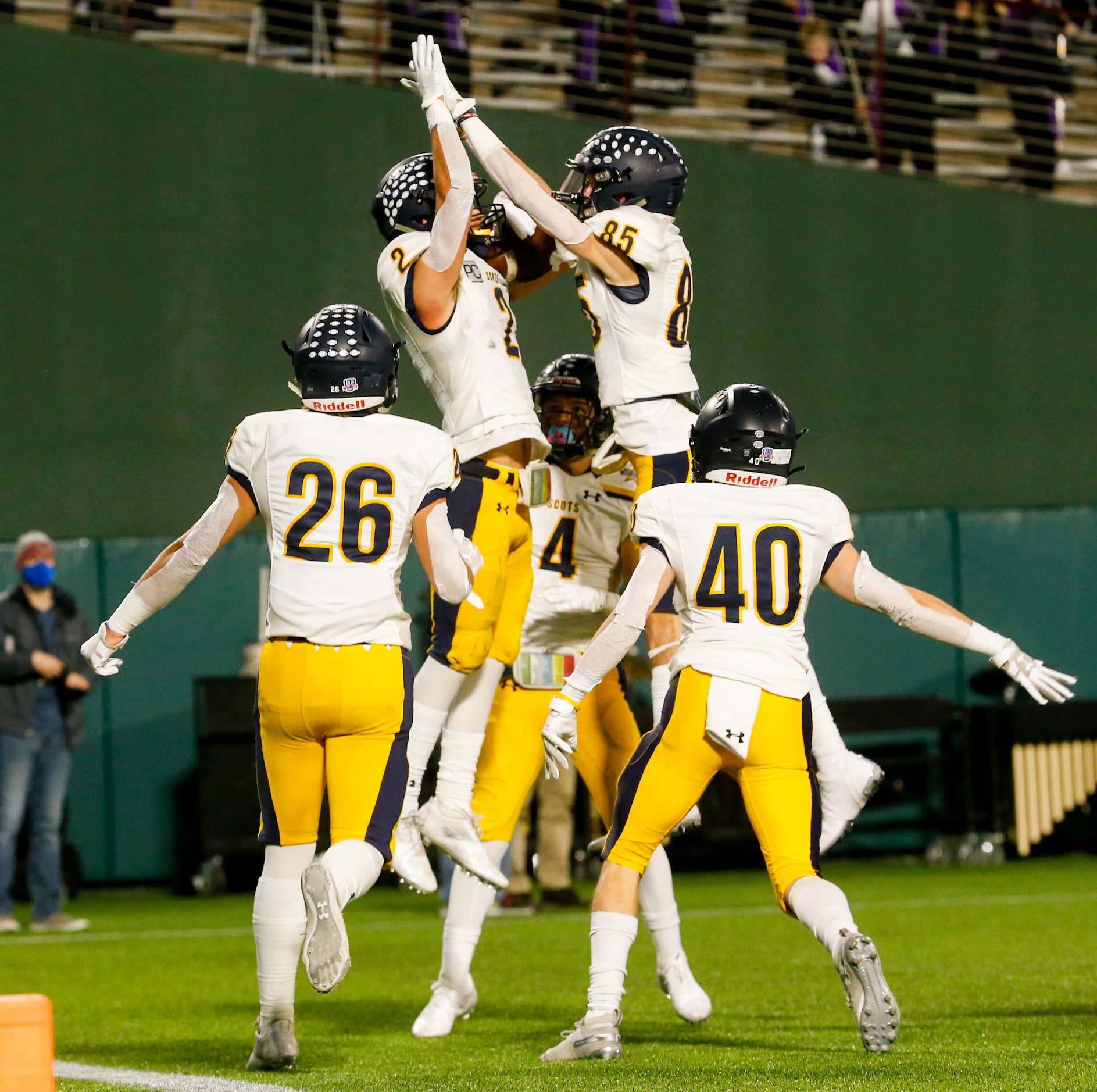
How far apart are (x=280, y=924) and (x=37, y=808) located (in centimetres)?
585

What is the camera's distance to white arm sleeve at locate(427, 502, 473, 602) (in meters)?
5.43

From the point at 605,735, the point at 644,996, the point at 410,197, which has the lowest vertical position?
the point at 644,996

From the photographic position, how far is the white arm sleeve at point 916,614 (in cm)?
543

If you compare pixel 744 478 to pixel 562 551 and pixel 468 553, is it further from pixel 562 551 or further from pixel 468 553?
pixel 562 551

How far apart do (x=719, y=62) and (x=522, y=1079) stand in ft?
39.5

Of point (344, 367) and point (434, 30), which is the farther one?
point (434, 30)


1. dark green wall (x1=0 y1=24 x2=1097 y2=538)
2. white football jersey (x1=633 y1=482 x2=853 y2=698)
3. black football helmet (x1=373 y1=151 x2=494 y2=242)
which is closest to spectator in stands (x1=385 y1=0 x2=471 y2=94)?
dark green wall (x1=0 y1=24 x2=1097 y2=538)

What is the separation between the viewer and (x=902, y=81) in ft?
51.3

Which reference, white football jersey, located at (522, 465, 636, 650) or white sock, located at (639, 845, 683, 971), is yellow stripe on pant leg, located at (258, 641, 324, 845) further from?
white football jersey, located at (522, 465, 636, 650)

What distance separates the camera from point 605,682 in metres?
6.85

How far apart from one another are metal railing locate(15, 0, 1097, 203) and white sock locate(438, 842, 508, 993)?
8942 millimetres

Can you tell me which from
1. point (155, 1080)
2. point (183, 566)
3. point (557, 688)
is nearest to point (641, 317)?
point (557, 688)

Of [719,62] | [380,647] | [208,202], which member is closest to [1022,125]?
[719,62]

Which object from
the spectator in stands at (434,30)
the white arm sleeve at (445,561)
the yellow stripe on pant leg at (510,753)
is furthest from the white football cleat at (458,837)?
the spectator in stands at (434,30)
